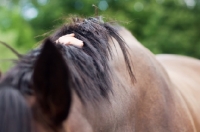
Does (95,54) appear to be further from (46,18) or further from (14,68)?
(46,18)

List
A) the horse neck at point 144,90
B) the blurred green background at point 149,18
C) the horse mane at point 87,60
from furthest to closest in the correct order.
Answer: the blurred green background at point 149,18, the horse neck at point 144,90, the horse mane at point 87,60

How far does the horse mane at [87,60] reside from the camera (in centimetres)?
199

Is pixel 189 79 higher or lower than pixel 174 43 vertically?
Answer: higher

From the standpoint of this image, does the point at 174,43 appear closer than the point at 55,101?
No

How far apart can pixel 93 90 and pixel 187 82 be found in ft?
6.51

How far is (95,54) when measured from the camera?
7.85 feet

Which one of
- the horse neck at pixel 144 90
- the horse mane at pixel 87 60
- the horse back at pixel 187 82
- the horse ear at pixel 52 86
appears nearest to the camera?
the horse ear at pixel 52 86

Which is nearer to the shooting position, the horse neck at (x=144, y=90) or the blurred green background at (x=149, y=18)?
the horse neck at (x=144, y=90)

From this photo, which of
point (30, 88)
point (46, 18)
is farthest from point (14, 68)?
point (46, 18)

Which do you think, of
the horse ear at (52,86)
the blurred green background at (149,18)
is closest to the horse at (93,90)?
A: the horse ear at (52,86)

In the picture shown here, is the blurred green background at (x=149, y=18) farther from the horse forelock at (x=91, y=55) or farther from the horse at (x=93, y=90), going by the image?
the horse forelock at (x=91, y=55)

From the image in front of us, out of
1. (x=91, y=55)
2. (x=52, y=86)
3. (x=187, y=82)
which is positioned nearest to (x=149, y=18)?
(x=187, y=82)

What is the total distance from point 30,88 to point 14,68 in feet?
0.46

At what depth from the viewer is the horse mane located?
1.99m
